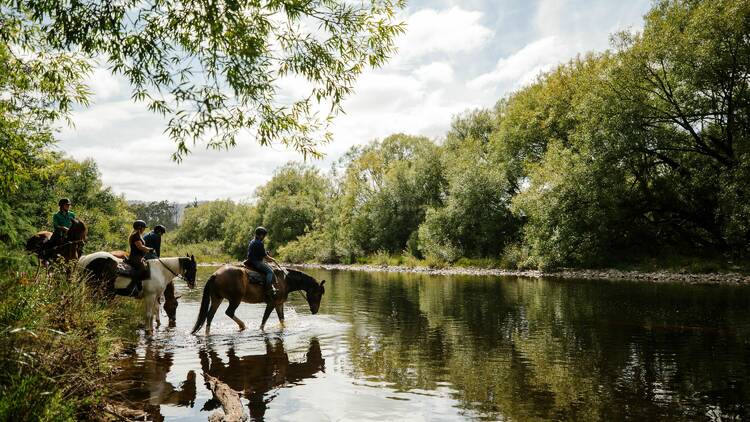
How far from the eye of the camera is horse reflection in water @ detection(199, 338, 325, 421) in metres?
7.32

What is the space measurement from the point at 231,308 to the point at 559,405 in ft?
30.0

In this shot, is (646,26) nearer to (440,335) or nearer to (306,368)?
(440,335)

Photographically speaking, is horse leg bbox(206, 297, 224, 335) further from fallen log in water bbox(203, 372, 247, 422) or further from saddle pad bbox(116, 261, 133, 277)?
fallen log in water bbox(203, 372, 247, 422)

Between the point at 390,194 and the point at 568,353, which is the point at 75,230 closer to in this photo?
the point at 568,353

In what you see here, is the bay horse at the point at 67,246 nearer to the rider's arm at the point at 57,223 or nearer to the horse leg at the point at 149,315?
the rider's arm at the point at 57,223

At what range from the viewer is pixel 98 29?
24.1 feet

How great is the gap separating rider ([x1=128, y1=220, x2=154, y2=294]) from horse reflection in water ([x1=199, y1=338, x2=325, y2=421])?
349 centimetres

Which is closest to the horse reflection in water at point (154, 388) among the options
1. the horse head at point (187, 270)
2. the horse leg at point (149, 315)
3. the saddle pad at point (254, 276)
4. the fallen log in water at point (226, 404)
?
the fallen log in water at point (226, 404)

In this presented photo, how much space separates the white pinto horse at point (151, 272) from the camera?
12.2 metres

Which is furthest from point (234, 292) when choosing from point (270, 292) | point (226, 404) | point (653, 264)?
point (653, 264)

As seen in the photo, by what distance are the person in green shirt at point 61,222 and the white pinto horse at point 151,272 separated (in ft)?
2.49

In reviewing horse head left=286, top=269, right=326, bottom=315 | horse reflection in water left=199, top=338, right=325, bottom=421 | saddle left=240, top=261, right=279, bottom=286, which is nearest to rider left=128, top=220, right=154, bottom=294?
saddle left=240, top=261, right=279, bottom=286

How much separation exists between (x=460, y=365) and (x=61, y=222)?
1063 cm

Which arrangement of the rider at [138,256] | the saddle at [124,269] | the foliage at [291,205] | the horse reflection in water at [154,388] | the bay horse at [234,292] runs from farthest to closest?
the foliage at [291,205], the bay horse at [234,292], the rider at [138,256], the saddle at [124,269], the horse reflection in water at [154,388]
